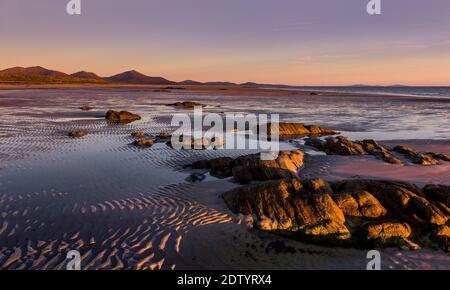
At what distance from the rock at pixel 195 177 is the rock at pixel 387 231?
632cm

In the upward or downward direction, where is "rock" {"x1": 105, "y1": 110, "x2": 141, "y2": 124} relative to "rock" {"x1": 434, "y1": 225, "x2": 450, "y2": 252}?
upward

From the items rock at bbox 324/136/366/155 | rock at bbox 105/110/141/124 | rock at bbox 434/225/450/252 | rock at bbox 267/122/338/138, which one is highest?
rock at bbox 105/110/141/124

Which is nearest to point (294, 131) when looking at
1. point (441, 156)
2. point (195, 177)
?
point (441, 156)

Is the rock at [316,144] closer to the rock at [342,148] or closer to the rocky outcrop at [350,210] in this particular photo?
the rock at [342,148]

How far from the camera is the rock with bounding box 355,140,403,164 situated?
602 inches

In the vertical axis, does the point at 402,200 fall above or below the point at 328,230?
above

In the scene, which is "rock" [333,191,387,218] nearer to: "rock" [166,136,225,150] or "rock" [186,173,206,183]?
"rock" [186,173,206,183]

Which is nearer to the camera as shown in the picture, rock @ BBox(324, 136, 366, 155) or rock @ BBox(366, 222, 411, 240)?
rock @ BBox(366, 222, 411, 240)

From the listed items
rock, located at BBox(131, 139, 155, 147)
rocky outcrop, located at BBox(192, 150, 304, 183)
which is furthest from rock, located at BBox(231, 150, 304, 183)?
rock, located at BBox(131, 139, 155, 147)

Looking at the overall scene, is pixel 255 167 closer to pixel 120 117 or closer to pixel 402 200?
pixel 402 200

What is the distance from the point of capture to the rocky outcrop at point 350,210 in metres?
8.07

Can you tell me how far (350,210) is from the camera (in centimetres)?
893

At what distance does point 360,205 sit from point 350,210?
1.03 ft
